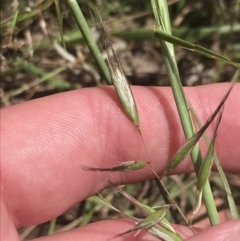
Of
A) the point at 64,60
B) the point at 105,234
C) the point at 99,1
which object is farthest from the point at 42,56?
the point at 105,234

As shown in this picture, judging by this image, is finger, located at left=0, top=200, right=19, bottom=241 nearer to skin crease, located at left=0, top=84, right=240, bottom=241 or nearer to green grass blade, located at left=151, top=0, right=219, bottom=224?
skin crease, located at left=0, top=84, right=240, bottom=241

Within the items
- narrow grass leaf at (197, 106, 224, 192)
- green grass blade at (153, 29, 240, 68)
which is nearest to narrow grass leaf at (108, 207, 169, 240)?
narrow grass leaf at (197, 106, 224, 192)

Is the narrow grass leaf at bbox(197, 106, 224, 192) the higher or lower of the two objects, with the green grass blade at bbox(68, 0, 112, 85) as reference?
lower

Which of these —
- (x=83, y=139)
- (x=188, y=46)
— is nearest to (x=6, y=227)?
(x=83, y=139)

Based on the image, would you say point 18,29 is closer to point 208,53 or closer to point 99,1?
point 99,1

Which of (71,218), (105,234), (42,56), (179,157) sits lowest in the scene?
(71,218)

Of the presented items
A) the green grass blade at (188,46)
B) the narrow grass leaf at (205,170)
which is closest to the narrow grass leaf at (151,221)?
the narrow grass leaf at (205,170)

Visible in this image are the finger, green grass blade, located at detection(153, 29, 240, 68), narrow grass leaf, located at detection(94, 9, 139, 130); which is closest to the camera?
green grass blade, located at detection(153, 29, 240, 68)

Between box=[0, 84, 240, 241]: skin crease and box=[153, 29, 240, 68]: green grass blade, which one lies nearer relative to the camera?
box=[153, 29, 240, 68]: green grass blade
